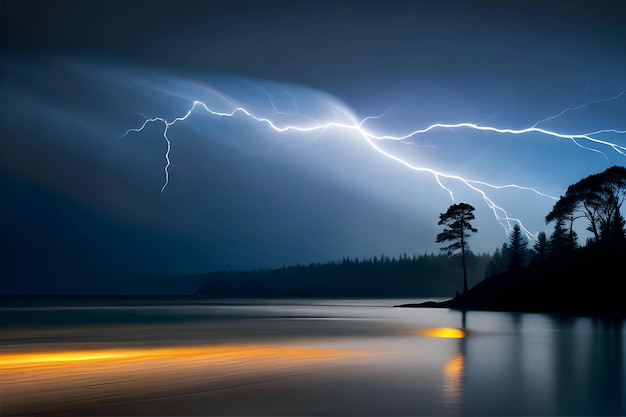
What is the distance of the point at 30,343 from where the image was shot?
93.7 feet

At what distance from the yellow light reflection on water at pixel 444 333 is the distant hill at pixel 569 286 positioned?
21.0 m

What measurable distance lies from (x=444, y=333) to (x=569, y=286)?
28044mm

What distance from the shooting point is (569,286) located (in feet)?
189

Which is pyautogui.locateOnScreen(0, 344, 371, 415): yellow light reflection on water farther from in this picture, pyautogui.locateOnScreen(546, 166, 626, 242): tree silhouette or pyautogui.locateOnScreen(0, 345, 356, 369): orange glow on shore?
pyautogui.locateOnScreen(546, 166, 626, 242): tree silhouette

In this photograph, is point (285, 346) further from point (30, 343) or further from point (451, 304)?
point (451, 304)

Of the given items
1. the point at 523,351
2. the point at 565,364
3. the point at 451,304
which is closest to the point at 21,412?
the point at 565,364

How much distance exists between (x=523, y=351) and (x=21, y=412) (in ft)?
60.0

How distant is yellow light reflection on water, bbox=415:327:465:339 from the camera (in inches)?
1272

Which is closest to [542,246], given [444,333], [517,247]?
[517,247]

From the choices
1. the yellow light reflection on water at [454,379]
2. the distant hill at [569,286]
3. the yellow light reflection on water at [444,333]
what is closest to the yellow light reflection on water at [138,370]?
the yellow light reflection on water at [454,379]

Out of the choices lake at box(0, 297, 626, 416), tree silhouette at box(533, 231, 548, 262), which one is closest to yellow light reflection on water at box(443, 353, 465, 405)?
lake at box(0, 297, 626, 416)

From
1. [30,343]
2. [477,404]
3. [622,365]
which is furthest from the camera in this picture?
[30,343]

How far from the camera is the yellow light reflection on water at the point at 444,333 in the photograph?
3232 cm

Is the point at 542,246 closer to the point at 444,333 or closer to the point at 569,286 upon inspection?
the point at 569,286
